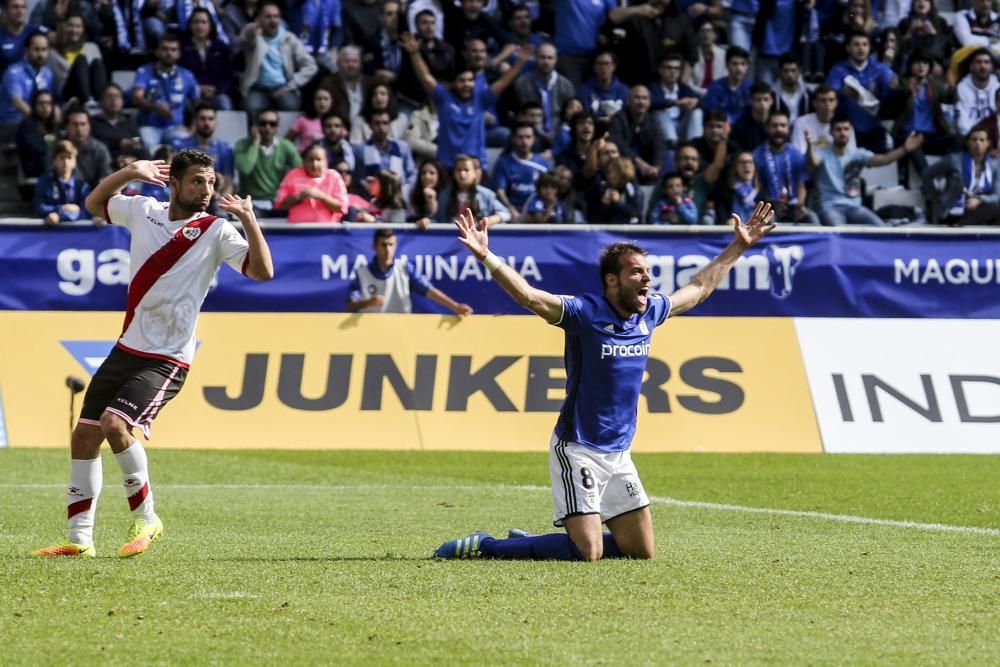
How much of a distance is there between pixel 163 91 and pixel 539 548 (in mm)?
14609

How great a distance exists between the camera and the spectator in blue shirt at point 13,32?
899 inches

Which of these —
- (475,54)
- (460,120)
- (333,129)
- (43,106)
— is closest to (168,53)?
(43,106)

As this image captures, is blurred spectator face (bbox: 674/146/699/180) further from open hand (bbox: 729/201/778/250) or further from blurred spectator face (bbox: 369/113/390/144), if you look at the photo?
open hand (bbox: 729/201/778/250)

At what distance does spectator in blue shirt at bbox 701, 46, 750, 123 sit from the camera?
24.3 metres

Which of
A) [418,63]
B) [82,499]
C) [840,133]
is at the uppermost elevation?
[418,63]

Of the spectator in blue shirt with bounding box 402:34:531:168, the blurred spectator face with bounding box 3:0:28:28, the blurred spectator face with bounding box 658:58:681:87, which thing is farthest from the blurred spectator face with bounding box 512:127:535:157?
the blurred spectator face with bounding box 3:0:28:28

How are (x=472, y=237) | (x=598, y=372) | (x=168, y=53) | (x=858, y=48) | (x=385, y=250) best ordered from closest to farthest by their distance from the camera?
(x=472, y=237) < (x=598, y=372) < (x=385, y=250) < (x=168, y=53) < (x=858, y=48)

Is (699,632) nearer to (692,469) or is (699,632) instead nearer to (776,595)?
(776,595)

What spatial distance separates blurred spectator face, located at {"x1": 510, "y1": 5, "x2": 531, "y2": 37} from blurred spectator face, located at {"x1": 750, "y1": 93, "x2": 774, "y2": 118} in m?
3.37

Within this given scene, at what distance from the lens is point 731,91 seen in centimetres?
2439

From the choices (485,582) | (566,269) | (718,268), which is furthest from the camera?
(566,269)

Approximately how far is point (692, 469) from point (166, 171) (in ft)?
23.9

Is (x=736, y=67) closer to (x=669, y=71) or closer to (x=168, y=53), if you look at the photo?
(x=669, y=71)

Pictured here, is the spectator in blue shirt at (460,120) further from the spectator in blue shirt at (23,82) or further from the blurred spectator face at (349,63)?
the spectator in blue shirt at (23,82)
